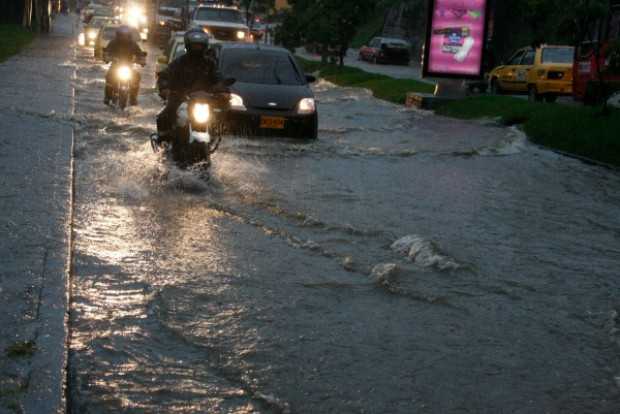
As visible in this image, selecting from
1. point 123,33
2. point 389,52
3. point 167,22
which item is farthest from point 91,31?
point 123,33

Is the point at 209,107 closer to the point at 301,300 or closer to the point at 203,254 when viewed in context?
the point at 203,254

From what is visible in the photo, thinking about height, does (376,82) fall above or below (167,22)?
below

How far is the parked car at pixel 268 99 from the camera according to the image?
16.9 meters

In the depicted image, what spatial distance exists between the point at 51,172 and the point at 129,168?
175 centimetres

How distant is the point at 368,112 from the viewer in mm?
25469

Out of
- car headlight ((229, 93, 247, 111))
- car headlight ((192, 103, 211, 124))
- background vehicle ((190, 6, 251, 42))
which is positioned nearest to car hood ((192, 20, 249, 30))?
background vehicle ((190, 6, 251, 42))

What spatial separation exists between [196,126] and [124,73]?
967 centimetres

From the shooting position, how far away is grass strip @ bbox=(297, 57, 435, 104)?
3078cm

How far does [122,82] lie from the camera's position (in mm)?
20734

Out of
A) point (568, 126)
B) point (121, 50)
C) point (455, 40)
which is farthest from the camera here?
point (455, 40)

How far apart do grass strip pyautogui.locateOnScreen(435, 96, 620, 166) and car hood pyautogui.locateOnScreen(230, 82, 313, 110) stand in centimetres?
414

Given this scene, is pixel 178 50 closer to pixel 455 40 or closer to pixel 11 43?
pixel 455 40

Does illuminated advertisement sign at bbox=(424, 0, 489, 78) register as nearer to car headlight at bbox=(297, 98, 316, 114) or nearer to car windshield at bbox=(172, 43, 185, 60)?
car windshield at bbox=(172, 43, 185, 60)

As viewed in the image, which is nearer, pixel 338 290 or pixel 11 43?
pixel 338 290
